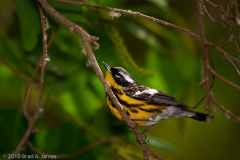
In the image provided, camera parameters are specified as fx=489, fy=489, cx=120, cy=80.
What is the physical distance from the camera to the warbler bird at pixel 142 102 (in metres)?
1.99

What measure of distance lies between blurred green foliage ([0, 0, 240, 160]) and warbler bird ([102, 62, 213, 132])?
1.8 inches

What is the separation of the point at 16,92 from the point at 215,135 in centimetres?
152

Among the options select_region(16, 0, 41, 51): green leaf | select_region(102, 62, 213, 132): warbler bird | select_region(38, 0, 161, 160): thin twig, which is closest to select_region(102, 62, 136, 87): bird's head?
select_region(102, 62, 213, 132): warbler bird

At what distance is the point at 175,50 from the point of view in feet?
7.47

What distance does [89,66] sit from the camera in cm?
209

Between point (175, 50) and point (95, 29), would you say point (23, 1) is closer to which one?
point (95, 29)

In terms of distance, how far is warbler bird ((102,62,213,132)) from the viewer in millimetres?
1985

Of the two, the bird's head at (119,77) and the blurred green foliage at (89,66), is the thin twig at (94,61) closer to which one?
the blurred green foliage at (89,66)

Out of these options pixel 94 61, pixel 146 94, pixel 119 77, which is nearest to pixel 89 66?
pixel 119 77

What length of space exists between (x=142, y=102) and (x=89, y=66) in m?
0.27

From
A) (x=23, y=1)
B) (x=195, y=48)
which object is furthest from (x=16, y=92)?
(x=195, y=48)

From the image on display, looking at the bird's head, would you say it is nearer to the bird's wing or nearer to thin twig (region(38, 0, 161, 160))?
the bird's wing

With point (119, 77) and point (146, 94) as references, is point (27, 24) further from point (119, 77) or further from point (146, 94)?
point (146, 94)

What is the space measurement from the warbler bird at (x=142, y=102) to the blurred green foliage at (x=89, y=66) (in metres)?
0.04
